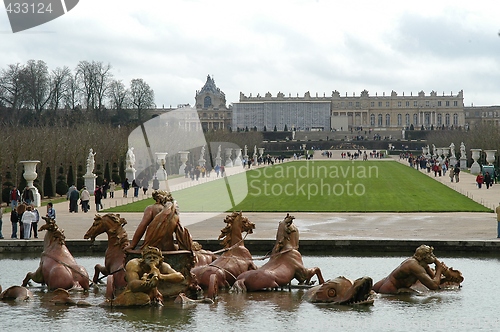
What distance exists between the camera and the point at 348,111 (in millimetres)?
181625

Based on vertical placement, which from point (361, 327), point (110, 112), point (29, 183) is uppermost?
point (110, 112)

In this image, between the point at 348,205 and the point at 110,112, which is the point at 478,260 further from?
the point at 110,112

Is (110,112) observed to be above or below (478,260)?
above

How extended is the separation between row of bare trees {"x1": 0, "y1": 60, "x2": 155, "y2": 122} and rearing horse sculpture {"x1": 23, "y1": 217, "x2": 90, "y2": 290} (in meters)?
64.0

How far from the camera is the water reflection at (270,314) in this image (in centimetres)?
1205

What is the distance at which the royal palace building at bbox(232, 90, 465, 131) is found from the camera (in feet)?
591

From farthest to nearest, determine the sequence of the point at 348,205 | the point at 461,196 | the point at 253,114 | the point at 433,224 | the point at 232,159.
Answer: the point at 253,114 < the point at 232,159 < the point at 461,196 < the point at 348,205 < the point at 433,224

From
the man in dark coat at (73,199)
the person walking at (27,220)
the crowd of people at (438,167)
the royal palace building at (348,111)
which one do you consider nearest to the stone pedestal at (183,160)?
the crowd of people at (438,167)

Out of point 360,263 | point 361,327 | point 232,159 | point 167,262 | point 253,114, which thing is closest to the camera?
point 361,327

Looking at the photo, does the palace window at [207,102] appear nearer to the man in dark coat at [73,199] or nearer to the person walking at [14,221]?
the man in dark coat at [73,199]

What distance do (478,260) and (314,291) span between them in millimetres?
5504

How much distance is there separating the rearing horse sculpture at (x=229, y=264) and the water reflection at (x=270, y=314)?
0.28m

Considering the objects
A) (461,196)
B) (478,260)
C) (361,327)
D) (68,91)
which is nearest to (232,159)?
(68,91)

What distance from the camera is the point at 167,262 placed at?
13.4 metres
